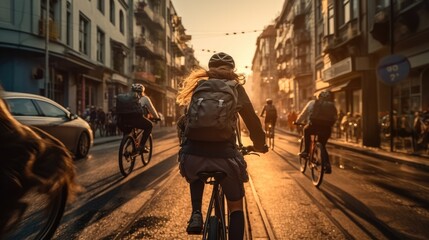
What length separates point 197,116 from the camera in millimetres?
2518

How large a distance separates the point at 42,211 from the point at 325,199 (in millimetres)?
4076

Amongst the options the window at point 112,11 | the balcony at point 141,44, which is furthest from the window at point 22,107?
the balcony at point 141,44

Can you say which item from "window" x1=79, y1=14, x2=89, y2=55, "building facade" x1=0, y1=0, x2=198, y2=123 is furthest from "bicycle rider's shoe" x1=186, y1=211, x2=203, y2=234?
"window" x1=79, y1=14, x2=89, y2=55

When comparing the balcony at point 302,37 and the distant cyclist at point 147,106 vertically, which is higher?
the balcony at point 302,37

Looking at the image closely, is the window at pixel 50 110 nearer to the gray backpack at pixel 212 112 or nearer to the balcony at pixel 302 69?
the gray backpack at pixel 212 112

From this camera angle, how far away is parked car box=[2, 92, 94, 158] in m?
A: 8.11

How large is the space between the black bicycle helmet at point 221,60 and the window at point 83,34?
→ 23614mm

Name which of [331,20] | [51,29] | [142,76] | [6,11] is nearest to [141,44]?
[142,76]

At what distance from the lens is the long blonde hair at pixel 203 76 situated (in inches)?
111

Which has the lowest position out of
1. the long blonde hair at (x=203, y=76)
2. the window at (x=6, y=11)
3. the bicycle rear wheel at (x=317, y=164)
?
the bicycle rear wheel at (x=317, y=164)

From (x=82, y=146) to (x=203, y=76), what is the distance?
8.28 m

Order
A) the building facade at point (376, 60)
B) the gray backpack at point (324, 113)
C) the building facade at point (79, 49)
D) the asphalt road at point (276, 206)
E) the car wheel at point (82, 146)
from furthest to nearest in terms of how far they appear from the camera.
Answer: the building facade at point (79, 49)
the building facade at point (376, 60)
the car wheel at point (82, 146)
the gray backpack at point (324, 113)
the asphalt road at point (276, 206)

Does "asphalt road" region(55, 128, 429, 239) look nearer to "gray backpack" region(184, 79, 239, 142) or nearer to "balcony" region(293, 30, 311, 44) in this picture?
"gray backpack" region(184, 79, 239, 142)

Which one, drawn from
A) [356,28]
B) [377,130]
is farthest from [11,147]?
[356,28]
